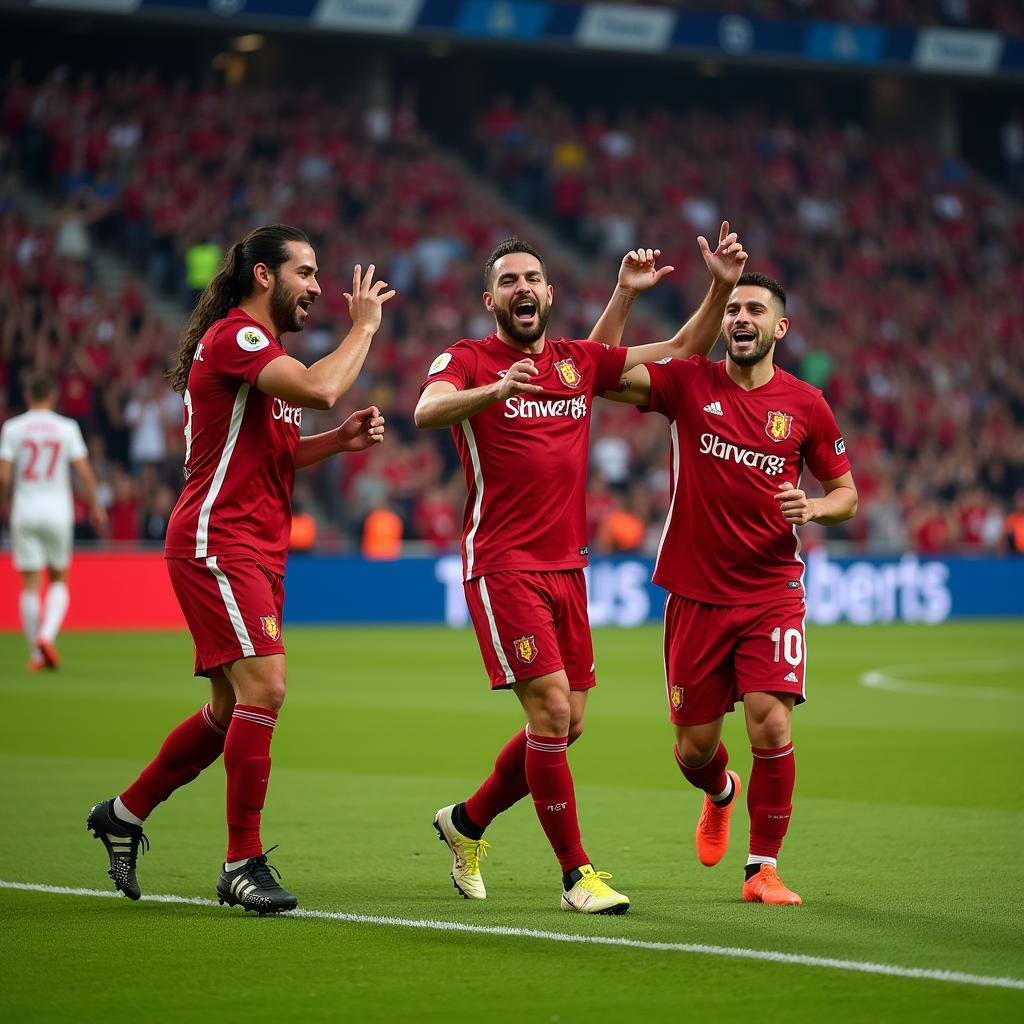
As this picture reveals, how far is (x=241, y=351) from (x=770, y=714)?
7.90 ft

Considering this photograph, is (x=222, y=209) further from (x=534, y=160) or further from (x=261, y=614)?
(x=261, y=614)

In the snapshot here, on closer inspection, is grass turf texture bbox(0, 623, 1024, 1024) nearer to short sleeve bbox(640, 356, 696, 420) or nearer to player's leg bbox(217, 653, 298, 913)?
player's leg bbox(217, 653, 298, 913)

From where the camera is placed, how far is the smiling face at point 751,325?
7391 millimetres

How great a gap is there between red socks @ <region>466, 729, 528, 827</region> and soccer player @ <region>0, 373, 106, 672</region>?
9833 millimetres

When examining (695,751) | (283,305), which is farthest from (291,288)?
(695,751)

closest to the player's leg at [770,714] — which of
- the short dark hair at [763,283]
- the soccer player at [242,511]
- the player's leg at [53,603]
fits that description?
the short dark hair at [763,283]

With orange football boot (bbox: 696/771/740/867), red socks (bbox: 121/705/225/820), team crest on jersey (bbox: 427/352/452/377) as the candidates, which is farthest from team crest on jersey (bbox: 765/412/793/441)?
red socks (bbox: 121/705/225/820)

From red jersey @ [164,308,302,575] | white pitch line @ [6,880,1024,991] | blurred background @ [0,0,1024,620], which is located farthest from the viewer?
blurred background @ [0,0,1024,620]

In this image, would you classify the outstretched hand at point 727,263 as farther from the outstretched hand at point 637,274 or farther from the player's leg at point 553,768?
the player's leg at point 553,768

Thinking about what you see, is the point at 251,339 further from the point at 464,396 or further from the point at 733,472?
the point at 733,472

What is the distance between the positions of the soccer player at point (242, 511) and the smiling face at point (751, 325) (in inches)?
56.5

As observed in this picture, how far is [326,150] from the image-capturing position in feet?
107

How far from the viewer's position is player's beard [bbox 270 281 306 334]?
693 centimetres

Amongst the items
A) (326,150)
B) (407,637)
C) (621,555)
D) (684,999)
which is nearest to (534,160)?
(326,150)
